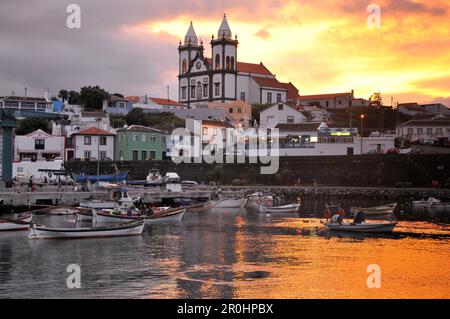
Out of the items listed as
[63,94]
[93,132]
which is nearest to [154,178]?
[93,132]

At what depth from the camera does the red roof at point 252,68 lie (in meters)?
140

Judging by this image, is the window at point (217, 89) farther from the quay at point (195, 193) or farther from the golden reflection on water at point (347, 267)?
the golden reflection on water at point (347, 267)

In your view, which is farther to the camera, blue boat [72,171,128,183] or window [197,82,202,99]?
window [197,82,202,99]

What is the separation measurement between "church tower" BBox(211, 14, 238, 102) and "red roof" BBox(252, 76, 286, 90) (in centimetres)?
701

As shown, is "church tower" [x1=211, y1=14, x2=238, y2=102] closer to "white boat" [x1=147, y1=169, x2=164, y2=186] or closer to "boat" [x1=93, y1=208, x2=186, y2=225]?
"white boat" [x1=147, y1=169, x2=164, y2=186]

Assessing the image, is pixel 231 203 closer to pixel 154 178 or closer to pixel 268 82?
pixel 154 178

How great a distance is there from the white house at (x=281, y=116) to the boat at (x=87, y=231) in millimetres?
72250

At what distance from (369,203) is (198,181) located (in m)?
27.3

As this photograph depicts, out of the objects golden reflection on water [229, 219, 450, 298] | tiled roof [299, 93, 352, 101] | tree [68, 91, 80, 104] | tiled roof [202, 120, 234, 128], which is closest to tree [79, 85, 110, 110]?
tree [68, 91, 80, 104]

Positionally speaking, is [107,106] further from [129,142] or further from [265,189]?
[265,189]

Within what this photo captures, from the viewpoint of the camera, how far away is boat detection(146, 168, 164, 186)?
72.7m

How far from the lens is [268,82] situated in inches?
5645

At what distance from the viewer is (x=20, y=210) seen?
52375 mm

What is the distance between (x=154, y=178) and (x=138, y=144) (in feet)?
51.9
